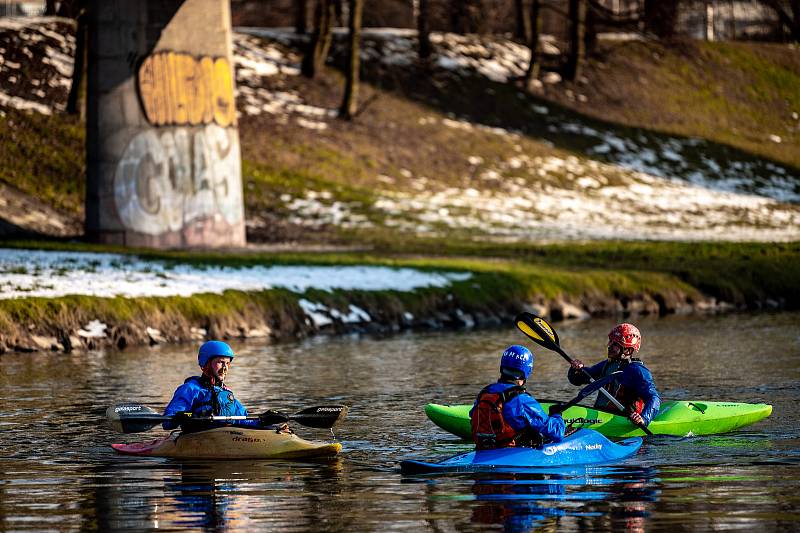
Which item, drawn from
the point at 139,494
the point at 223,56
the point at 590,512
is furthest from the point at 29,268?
the point at 590,512

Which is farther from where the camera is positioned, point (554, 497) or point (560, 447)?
point (560, 447)

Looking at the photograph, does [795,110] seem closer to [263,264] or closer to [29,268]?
[263,264]

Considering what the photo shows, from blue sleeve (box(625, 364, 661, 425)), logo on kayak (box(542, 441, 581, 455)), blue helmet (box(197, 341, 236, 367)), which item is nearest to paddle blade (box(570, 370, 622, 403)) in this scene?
logo on kayak (box(542, 441, 581, 455))

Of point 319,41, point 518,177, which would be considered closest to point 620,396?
point 518,177

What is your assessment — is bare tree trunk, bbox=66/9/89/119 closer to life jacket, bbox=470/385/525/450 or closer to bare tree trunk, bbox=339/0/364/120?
bare tree trunk, bbox=339/0/364/120

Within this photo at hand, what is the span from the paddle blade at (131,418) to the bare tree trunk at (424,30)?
4252 centimetres

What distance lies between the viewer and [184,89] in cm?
3469

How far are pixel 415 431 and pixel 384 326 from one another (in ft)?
37.8

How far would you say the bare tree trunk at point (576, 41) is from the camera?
5771 cm

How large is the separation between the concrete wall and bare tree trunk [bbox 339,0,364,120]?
547 inches

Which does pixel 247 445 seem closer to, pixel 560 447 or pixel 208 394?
pixel 208 394

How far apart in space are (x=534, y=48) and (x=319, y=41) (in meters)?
9.30

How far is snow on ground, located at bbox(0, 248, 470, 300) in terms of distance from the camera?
2627 centimetres

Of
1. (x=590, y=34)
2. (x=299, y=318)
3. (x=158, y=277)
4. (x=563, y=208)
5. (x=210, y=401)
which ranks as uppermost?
(x=590, y=34)
